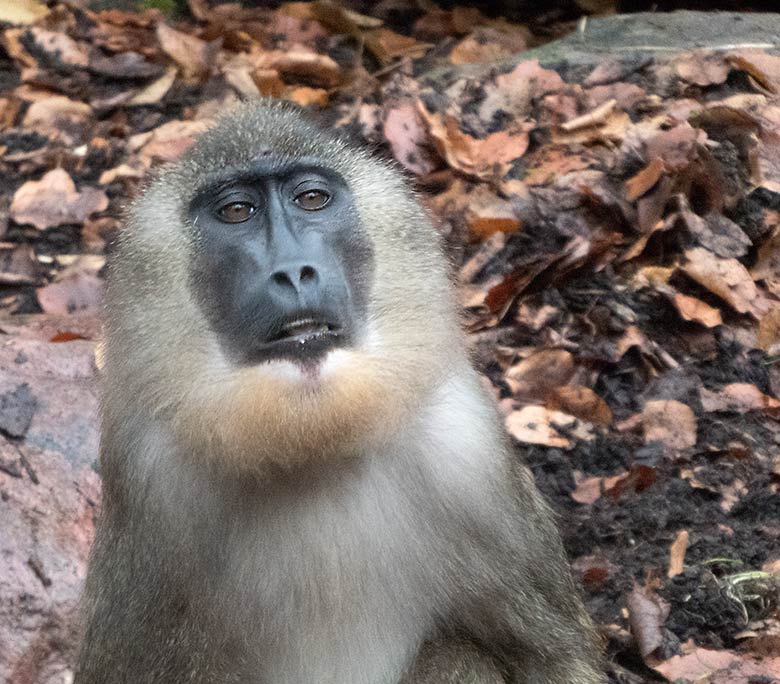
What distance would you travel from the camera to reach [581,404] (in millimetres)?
5156

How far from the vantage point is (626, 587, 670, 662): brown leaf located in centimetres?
409

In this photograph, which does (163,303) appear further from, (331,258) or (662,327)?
(662,327)

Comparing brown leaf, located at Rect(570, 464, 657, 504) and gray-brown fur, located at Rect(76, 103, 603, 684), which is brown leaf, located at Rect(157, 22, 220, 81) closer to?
brown leaf, located at Rect(570, 464, 657, 504)

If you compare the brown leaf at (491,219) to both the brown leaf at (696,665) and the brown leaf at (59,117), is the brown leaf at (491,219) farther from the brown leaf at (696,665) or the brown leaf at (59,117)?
the brown leaf at (59,117)

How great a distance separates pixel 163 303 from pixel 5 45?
5.33 metres

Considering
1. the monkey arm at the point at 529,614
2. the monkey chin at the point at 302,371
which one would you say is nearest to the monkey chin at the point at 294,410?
the monkey chin at the point at 302,371

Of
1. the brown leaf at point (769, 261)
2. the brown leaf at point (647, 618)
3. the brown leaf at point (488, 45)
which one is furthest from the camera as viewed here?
the brown leaf at point (488, 45)

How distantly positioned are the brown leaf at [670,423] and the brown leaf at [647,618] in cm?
77

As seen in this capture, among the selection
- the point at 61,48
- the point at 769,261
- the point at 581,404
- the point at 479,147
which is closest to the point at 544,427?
the point at 581,404

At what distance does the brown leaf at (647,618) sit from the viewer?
4090mm

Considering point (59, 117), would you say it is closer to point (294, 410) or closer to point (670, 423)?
point (670, 423)

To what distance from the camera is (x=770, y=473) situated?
15.2 ft

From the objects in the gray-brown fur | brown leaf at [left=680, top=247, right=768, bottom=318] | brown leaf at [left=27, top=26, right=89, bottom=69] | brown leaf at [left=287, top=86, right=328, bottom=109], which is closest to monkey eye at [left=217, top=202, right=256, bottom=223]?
the gray-brown fur

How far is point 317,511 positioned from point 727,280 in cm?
282
